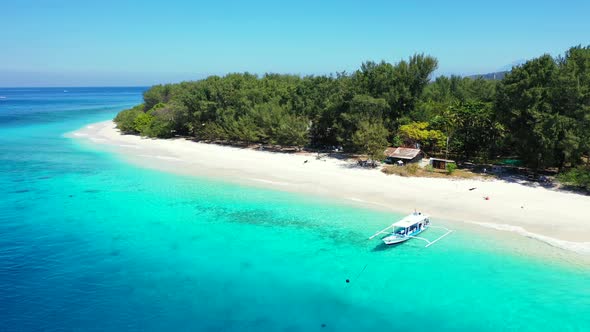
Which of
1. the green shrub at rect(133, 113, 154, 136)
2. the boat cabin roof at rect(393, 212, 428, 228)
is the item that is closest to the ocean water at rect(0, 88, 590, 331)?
the boat cabin roof at rect(393, 212, 428, 228)

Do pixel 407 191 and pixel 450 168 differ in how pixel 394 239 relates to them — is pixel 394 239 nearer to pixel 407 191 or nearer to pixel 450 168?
pixel 407 191

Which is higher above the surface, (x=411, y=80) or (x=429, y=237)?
(x=411, y=80)

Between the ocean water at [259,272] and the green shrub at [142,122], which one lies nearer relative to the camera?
the ocean water at [259,272]

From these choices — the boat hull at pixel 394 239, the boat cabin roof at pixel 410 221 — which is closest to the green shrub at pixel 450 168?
the boat cabin roof at pixel 410 221

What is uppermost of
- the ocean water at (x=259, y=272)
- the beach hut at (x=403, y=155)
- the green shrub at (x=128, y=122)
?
the green shrub at (x=128, y=122)

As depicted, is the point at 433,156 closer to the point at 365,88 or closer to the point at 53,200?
the point at 365,88

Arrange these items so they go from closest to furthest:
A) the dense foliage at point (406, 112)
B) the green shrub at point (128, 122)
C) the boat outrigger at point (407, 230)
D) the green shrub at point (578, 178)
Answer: the boat outrigger at point (407, 230)
the green shrub at point (578, 178)
the dense foliage at point (406, 112)
the green shrub at point (128, 122)

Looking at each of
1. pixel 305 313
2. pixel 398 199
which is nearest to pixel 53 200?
pixel 305 313

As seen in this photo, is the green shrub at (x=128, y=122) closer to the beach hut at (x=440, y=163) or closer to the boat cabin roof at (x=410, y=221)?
the beach hut at (x=440, y=163)
